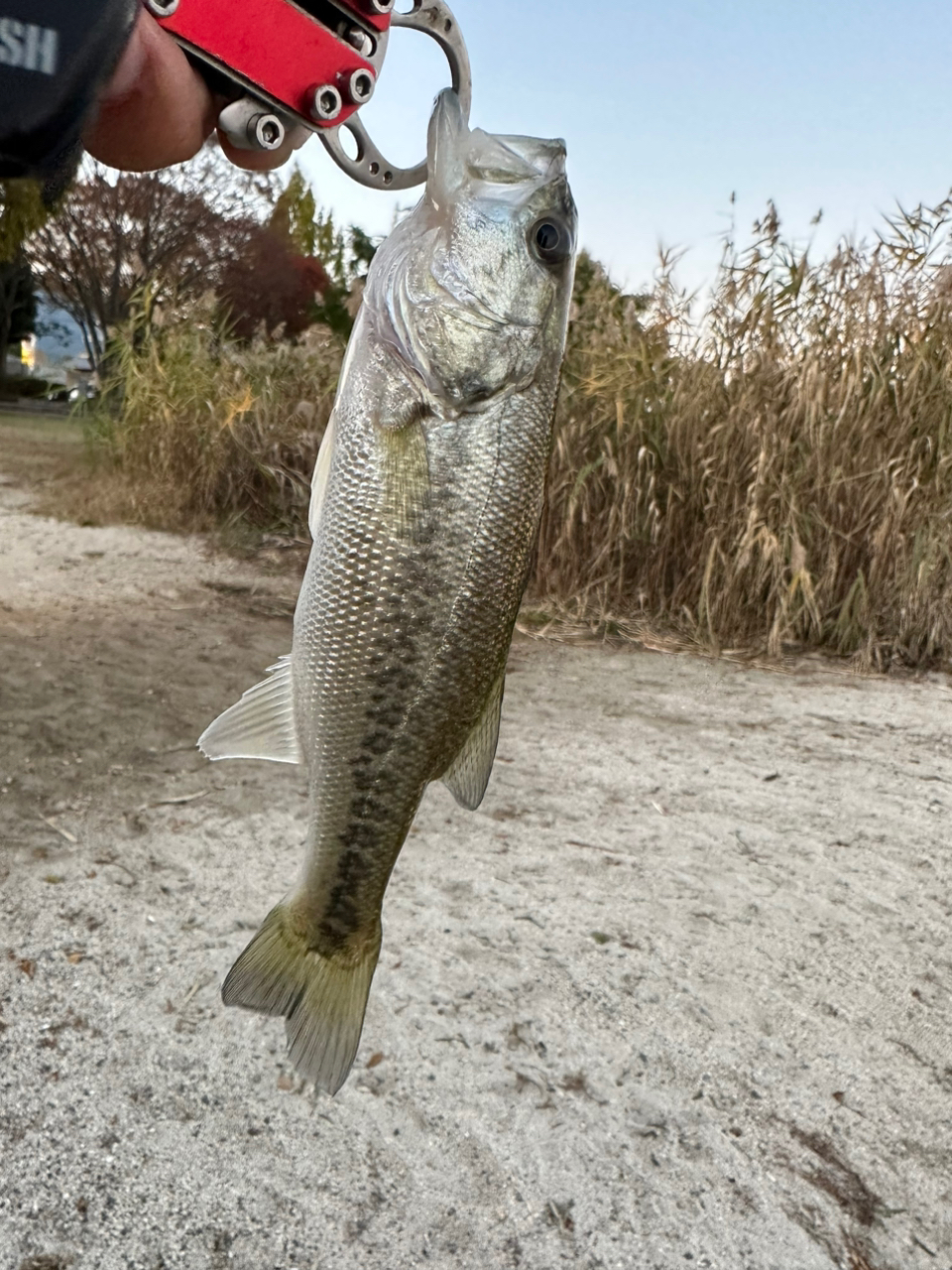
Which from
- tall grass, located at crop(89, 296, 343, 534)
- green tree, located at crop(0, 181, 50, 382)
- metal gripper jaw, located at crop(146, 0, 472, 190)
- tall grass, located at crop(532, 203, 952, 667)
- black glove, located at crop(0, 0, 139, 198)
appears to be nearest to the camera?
black glove, located at crop(0, 0, 139, 198)

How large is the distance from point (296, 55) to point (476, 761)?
0.71 metres

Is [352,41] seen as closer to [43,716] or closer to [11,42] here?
[11,42]

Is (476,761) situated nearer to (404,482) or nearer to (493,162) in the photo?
(404,482)

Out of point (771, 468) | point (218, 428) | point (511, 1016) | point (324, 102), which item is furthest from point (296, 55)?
point (218, 428)

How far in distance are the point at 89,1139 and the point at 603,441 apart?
4791 millimetres

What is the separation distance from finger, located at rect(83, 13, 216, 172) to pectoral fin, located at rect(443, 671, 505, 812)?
59 centimetres

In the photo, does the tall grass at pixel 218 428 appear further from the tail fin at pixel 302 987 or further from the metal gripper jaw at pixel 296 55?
the tail fin at pixel 302 987

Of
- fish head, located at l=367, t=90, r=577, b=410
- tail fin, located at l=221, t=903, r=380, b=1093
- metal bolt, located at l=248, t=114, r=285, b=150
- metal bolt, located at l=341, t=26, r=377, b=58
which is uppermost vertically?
metal bolt, located at l=341, t=26, r=377, b=58

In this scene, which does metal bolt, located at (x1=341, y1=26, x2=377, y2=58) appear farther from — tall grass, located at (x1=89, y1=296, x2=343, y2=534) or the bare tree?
the bare tree

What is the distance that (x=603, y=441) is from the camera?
6.10 m

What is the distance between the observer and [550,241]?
41.9 inches

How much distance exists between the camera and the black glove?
0.79m

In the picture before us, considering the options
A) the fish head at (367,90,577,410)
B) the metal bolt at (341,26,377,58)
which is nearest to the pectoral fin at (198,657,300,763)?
the fish head at (367,90,577,410)

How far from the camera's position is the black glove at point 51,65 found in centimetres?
79
